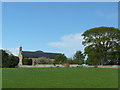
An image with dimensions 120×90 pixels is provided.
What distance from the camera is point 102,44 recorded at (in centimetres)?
5075

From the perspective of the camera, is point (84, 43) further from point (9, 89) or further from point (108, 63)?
point (9, 89)

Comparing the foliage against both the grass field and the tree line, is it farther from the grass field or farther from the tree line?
the grass field

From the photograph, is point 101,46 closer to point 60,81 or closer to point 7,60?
point 7,60

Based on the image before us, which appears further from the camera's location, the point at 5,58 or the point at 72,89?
the point at 5,58

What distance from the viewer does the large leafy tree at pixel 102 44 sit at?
49.9m

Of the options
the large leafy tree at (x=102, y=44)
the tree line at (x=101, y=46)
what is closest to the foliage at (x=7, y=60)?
the tree line at (x=101, y=46)

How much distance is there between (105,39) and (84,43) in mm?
5863

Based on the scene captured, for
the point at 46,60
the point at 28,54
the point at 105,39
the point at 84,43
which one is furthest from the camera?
the point at 28,54

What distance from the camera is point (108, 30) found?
5081cm

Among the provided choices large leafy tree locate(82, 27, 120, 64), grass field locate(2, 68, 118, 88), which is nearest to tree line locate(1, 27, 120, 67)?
large leafy tree locate(82, 27, 120, 64)

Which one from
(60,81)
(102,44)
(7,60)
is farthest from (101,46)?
(60,81)

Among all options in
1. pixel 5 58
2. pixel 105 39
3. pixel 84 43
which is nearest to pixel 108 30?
pixel 105 39

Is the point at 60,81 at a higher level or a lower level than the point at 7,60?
lower

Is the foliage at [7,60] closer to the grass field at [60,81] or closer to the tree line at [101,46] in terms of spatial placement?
the tree line at [101,46]
